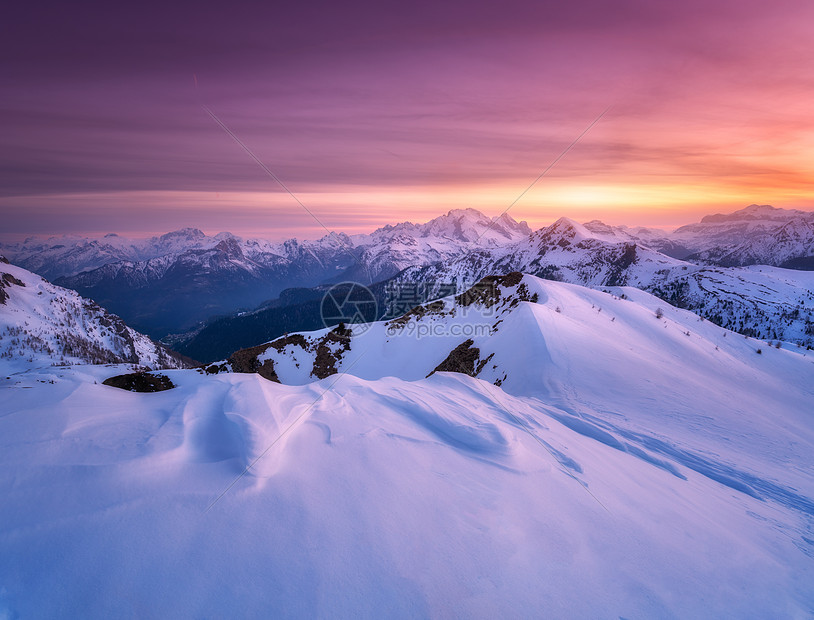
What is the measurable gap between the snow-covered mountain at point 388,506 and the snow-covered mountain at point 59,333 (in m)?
157

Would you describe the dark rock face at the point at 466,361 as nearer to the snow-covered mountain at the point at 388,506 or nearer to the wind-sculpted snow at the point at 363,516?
the snow-covered mountain at the point at 388,506

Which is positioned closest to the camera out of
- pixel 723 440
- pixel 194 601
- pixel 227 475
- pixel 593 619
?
pixel 194 601

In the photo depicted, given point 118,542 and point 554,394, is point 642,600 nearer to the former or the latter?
point 118,542

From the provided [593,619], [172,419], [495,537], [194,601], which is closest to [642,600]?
[593,619]

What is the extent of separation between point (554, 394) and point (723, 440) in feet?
12.6

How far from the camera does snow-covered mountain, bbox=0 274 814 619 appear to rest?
2844 millimetres

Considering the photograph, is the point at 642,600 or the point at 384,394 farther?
the point at 384,394

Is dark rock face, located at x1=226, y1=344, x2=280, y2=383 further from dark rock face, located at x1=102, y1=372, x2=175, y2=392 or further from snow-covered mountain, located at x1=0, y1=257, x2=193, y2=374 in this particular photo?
snow-covered mountain, located at x1=0, y1=257, x2=193, y2=374

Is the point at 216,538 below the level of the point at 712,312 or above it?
above

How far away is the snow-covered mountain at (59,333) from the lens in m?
135

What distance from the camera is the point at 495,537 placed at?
361cm

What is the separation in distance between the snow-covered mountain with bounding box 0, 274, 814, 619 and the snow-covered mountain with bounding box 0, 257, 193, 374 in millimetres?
156681

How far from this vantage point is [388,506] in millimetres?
3893

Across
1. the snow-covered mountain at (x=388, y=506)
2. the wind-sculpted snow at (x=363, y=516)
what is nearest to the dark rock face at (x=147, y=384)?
the snow-covered mountain at (x=388, y=506)
